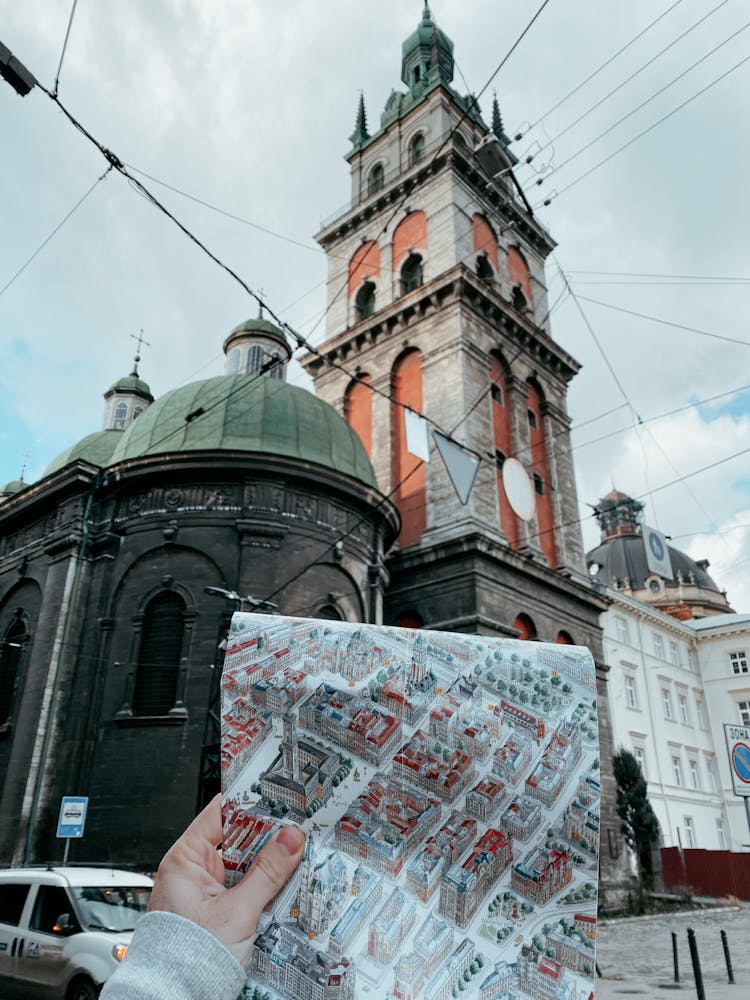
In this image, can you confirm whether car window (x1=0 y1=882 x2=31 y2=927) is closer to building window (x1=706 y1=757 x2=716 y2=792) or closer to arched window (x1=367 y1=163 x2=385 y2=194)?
arched window (x1=367 y1=163 x2=385 y2=194)

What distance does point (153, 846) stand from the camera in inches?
640

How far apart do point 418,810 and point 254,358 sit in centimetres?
2822

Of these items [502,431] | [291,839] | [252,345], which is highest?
[252,345]

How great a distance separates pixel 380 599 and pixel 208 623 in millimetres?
5472

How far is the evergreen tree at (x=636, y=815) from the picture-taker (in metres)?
29.6

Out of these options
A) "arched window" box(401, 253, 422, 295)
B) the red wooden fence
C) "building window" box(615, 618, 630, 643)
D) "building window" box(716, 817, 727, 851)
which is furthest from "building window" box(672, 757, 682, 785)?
"arched window" box(401, 253, 422, 295)

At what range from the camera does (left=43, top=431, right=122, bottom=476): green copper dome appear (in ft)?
90.3

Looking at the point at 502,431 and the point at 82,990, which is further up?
the point at 502,431

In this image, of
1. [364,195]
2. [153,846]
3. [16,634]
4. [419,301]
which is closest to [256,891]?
[153,846]

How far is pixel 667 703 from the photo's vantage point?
134ft

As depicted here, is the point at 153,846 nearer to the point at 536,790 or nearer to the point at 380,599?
the point at 380,599

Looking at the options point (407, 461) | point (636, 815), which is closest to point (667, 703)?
point (636, 815)

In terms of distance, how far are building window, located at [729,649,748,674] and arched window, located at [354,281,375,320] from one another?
3195 centimetres

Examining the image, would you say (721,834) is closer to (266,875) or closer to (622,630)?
(622,630)
